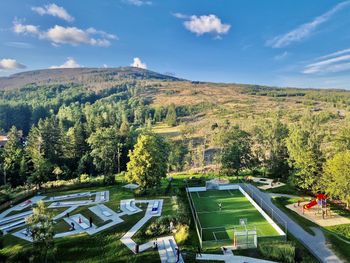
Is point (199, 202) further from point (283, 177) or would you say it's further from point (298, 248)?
point (283, 177)

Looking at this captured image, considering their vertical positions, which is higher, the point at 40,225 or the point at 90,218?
the point at 40,225

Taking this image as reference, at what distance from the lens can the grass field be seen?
2364 centimetres

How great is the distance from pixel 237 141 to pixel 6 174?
37.9 metres

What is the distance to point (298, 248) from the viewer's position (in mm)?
20531

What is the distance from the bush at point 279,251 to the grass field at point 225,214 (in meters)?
2.84

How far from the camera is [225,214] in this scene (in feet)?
92.7

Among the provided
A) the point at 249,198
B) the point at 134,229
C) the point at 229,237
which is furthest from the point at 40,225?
the point at 249,198

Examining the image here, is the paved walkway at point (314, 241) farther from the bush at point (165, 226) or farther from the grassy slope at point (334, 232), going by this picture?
the bush at point (165, 226)

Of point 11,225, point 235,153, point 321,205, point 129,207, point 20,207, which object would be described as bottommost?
point 11,225

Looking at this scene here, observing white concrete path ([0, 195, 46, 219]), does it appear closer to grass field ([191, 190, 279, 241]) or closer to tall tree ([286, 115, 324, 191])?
grass field ([191, 190, 279, 241])

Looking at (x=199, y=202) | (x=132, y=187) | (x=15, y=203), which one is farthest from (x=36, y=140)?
(x=199, y=202)

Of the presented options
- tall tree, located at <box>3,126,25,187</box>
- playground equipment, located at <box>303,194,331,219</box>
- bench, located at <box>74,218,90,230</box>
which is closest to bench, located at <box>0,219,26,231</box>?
bench, located at <box>74,218,90,230</box>

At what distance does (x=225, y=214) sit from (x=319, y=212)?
32.0ft

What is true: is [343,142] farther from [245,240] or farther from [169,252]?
[169,252]
